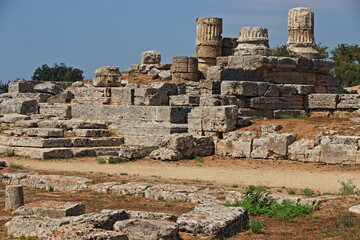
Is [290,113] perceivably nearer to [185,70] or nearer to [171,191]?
[185,70]

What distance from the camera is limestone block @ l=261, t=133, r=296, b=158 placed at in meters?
16.5

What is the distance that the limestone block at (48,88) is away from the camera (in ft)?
79.5

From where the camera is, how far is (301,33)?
25469 mm

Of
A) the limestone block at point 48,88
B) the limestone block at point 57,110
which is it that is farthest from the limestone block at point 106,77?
the limestone block at point 57,110

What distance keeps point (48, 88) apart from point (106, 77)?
230cm

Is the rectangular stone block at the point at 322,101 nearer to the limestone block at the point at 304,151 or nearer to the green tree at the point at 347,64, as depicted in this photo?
the limestone block at the point at 304,151

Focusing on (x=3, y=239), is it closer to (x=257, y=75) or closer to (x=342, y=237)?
(x=342, y=237)

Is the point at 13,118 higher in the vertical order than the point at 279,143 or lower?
higher

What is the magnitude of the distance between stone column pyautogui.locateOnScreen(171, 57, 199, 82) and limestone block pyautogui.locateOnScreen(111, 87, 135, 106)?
310 centimetres

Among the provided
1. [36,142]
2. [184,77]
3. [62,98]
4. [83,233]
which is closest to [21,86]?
[62,98]

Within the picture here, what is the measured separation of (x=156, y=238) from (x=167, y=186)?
439 cm

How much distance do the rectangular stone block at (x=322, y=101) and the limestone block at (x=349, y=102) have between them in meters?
0.17

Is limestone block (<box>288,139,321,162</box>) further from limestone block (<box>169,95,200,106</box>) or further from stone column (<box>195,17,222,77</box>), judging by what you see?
stone column (<box>195,17,222,77</box>)

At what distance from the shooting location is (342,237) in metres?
8.39
